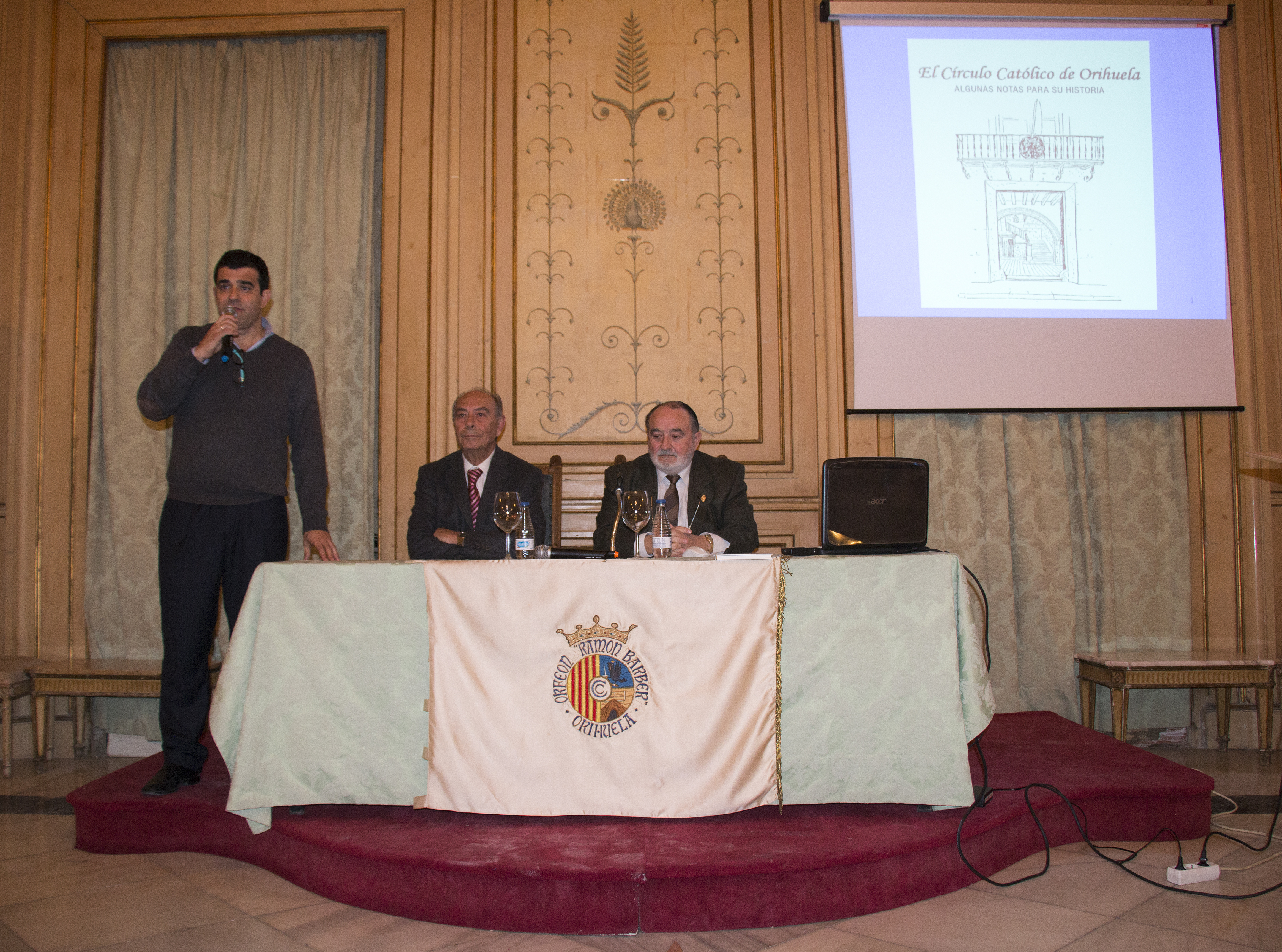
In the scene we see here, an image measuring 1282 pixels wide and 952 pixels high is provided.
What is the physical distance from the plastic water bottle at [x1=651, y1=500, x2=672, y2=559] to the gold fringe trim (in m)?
0.30

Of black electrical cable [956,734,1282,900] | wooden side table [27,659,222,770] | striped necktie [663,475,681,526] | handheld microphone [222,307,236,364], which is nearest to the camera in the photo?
black electrical cable [956,734,1282,900]

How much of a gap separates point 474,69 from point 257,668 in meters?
3.01

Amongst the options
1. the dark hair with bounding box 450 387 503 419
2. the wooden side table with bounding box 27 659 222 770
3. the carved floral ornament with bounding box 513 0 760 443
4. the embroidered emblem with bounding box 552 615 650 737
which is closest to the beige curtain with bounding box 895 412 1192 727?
the carved floral ornament with bounding box 513 0 760 443

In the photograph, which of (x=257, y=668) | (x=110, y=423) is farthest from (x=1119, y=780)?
(x=110, y=423)

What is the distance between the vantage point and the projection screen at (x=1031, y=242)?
3.92 meters

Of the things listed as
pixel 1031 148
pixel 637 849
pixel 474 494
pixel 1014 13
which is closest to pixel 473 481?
pixel 474 494

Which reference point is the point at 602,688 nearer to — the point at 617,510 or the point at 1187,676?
the point at 617,510

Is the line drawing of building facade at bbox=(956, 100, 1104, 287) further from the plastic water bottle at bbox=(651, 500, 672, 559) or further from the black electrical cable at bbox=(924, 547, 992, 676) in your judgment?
the plastic water bottle at bbox=(651, 500, 672, 559)

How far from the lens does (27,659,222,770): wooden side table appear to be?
343 centimetres

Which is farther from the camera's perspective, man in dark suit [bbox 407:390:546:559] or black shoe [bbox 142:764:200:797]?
man in dark suit [bbox 407:390:546:559]

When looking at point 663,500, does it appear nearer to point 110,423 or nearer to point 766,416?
point 766,416

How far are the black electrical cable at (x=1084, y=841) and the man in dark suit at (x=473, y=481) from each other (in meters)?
1.63

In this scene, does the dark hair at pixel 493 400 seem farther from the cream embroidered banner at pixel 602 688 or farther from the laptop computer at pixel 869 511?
the laptop computer at pixel 869 511

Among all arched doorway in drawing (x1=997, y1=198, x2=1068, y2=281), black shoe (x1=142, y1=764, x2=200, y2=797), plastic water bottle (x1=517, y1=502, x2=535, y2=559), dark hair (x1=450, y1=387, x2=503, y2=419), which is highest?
arched doorway in drawing (x1=997, y1=198, x2=1068, y2=281)
